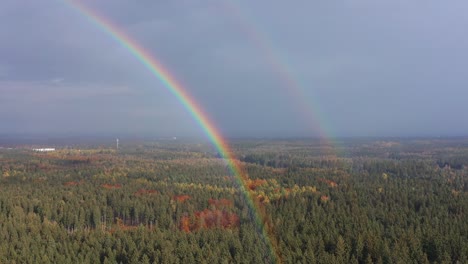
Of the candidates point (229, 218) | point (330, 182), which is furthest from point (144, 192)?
point (330, 182)

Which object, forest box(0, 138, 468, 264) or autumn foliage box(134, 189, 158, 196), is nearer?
forest box(0, 138, 468, 264)

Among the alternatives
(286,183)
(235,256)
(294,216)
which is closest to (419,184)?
(286,183)

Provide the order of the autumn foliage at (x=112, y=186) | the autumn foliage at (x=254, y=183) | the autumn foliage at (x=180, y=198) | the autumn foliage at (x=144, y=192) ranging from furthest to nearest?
the autumn foliage at (x=254, y=183) < the autumn foliage at (x=112, y=186) < the autumn foliage at (x=144, y=192) < the autumn foliage at (x=180, y=198)

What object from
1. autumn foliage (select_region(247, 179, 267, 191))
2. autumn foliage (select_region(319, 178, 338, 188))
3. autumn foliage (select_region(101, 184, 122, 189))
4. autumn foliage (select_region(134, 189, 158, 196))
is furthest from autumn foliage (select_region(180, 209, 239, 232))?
autumn foliage (select_region(319, 178, 338, 188))

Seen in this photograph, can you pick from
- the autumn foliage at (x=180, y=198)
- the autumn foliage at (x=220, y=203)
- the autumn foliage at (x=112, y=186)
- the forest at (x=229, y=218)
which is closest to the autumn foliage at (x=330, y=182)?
the forest at (x=229, y=218)

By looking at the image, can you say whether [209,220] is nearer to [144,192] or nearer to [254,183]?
[144,192]

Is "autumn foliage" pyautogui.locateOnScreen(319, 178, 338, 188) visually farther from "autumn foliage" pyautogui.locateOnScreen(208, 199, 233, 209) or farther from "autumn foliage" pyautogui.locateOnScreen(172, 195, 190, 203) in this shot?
"autumn foliage" pyautogui.locateOnScreen(172, 195, 190, 203)

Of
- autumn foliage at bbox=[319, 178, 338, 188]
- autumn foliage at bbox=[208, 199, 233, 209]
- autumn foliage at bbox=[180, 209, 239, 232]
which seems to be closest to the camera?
autumn foliage at bbox=[180, 209, 239, 232]

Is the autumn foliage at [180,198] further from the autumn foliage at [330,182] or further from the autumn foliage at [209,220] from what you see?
the autumn foliage at [330,182]
